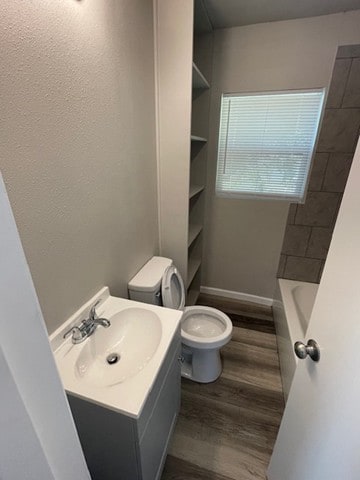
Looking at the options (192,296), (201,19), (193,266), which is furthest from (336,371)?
(201,19)

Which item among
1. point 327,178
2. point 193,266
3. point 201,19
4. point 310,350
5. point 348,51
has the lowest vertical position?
point 193,266

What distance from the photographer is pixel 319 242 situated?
2.17 m

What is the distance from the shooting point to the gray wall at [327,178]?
1.75 meters

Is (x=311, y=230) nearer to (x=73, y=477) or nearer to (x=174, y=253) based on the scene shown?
(x=174, y=253)

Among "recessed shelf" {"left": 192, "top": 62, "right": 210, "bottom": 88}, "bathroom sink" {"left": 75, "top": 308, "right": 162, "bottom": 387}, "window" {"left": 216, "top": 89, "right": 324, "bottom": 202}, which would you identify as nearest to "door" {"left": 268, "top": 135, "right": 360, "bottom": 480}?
"bathroom sink" {"left": 75, "top": 308, "right": 162, "bottom": 387}

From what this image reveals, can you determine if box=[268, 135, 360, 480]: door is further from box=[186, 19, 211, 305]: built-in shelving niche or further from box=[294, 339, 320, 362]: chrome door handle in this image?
box=[186, 19, 211, 305]: built-in shelving niche

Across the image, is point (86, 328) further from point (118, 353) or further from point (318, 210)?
point (318, 210)

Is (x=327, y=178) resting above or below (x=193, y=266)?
above

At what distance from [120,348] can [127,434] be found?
39 centimetres

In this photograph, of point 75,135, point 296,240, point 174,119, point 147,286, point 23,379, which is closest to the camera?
point 23,379

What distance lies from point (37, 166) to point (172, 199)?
1078 millimetres

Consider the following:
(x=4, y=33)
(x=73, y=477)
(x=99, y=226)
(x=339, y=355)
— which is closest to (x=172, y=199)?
(x=99, y=226)

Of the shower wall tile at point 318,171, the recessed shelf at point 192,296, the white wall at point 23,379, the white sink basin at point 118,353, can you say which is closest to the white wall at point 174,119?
the recessed shelf at point 192,296

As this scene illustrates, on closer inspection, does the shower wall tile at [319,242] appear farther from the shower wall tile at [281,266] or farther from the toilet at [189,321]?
the toilet at [189,321]
